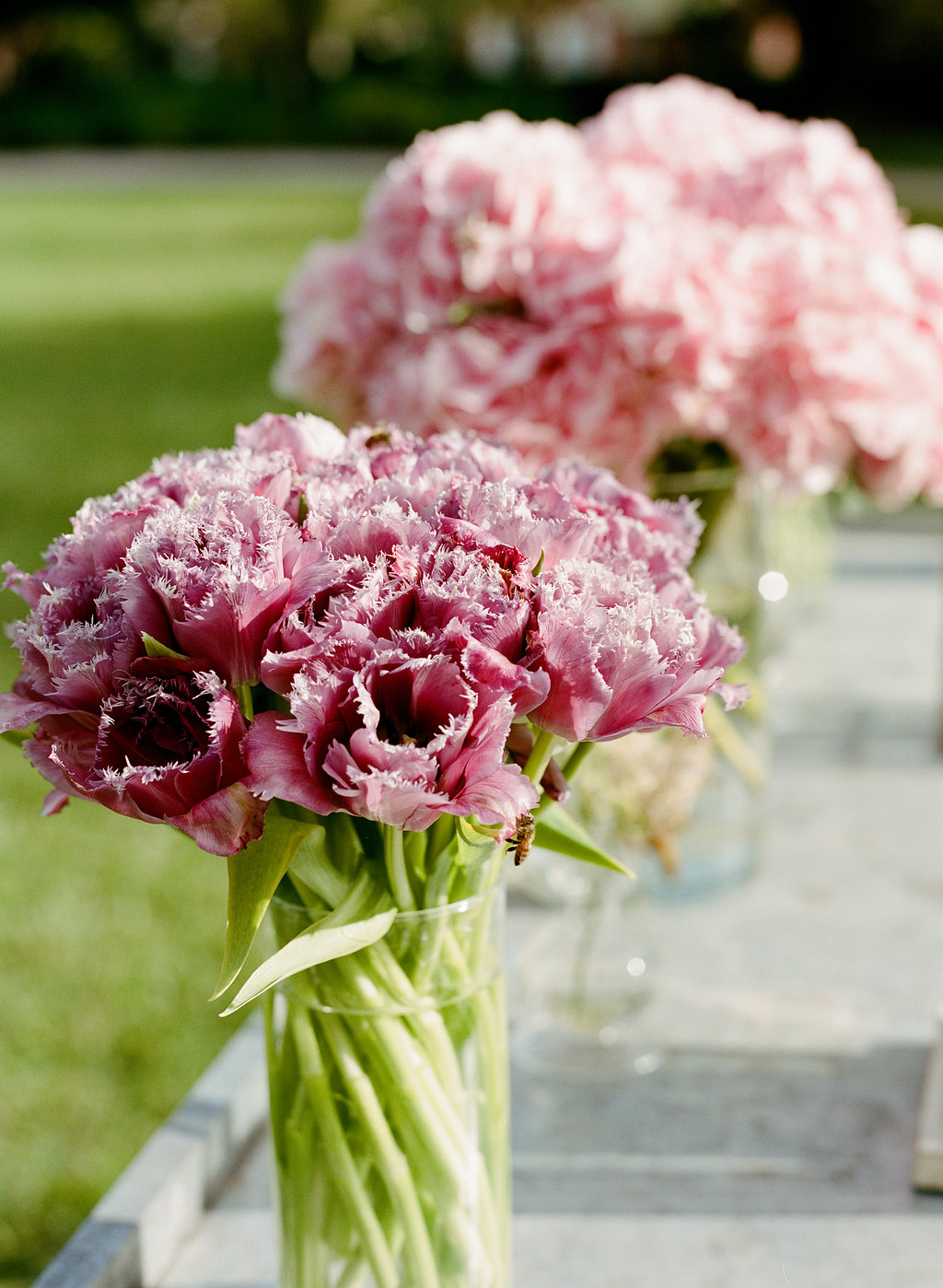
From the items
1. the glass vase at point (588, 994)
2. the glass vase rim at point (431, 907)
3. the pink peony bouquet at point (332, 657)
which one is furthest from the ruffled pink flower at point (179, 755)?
the glass vase at point (588, 994)

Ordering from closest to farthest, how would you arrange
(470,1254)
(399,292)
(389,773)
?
(389,773) < (470,1254) < (399,292)

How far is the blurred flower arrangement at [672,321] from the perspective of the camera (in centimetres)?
117

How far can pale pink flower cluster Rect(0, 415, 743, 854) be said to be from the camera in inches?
22.7

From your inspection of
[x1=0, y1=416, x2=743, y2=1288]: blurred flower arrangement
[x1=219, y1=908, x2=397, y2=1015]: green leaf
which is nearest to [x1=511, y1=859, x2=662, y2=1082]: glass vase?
[x1=0, y1=416, x2=743, y2=1288]: blurred flower arrangement

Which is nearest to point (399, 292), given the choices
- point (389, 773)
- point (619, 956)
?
point (619, 956)

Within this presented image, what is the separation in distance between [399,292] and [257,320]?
7.33m

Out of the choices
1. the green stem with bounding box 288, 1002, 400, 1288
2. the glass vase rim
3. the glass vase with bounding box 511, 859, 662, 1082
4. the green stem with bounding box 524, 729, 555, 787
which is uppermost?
the green stem with bounding box 524, 729, 555, 787

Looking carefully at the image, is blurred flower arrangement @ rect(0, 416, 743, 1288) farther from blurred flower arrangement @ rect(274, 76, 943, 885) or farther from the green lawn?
the green lawn

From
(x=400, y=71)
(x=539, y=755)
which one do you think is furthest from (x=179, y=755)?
(x=400, y=71)

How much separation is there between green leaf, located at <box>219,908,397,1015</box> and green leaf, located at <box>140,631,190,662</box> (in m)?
0.13

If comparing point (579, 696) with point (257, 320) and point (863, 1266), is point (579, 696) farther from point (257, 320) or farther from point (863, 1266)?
point (257, 320)

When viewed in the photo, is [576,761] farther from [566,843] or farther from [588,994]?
[588,994]

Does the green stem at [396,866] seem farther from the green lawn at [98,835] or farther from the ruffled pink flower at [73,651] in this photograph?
the green lawn at [98,835]

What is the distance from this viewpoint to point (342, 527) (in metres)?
0.62
